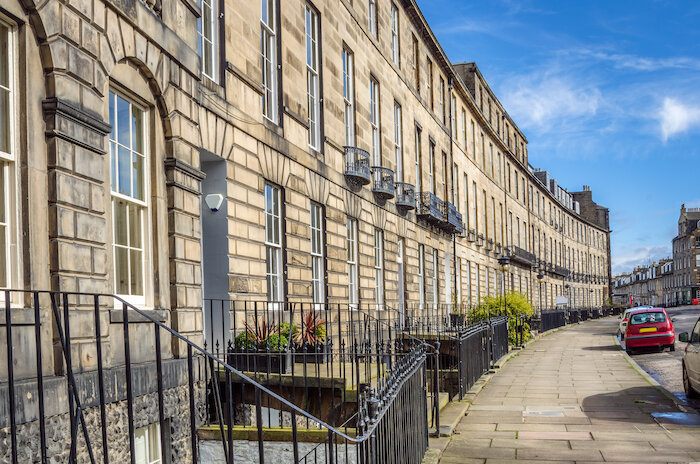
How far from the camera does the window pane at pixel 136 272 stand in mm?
7848

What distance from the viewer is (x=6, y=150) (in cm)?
584

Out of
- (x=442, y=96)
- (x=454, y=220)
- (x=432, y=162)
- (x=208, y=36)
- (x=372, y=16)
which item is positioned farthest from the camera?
(x=442, y=96)

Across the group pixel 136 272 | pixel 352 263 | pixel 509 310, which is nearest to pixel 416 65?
pixel 509 310

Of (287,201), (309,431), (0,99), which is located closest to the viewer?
(0,99)

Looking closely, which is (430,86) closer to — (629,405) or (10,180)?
(629,405)

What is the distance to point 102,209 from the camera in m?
6.87

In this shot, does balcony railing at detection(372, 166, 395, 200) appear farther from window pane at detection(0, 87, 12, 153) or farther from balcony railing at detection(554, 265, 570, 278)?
balcony railing at detection(554, 265, 570, 278)

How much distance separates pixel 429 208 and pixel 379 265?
4977 millimetres

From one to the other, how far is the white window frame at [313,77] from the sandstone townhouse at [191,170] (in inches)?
1.8

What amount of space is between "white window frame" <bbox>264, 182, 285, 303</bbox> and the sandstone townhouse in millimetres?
45

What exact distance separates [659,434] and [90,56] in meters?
8.54

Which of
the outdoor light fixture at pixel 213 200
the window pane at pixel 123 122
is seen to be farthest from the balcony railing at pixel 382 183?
the window pane at pixel 123 122

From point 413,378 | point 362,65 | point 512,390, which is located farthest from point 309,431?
point 362,65

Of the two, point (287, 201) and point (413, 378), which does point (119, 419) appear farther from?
point (287, 201)
